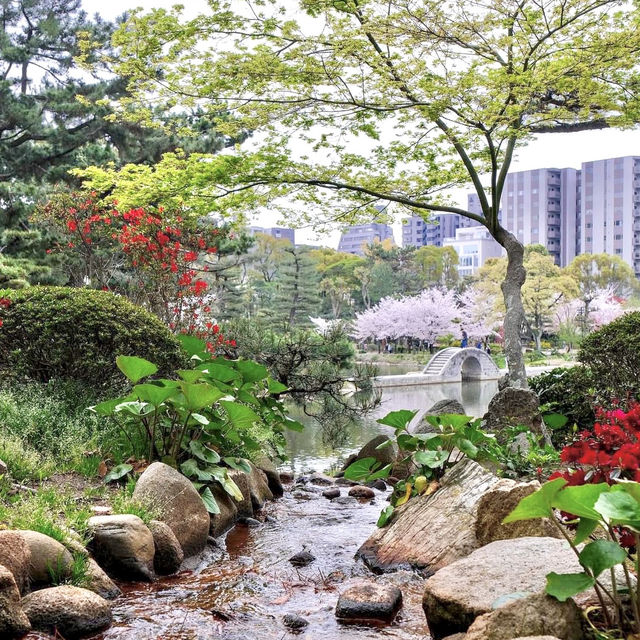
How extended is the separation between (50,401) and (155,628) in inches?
116

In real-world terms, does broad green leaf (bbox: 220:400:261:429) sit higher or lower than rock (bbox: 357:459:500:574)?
higher

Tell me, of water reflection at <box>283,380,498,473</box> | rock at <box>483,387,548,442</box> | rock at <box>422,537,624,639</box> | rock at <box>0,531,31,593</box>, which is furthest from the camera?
water reflection at <box>283,380,498,473</box>

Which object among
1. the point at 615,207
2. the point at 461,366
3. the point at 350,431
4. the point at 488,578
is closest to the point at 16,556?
the point at 488,578

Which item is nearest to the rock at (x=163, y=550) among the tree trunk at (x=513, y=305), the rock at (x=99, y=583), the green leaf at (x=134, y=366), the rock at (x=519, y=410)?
the rock at (x=99, y=583)

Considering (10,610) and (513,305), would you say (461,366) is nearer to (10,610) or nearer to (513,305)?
(513,305)

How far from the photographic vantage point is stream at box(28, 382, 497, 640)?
3170 mm

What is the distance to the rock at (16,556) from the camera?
9.48 ft

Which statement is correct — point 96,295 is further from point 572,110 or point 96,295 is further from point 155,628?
point 572,110

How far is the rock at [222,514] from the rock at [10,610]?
6.54 feet

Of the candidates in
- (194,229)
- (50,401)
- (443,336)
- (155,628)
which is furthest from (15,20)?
(443,336)

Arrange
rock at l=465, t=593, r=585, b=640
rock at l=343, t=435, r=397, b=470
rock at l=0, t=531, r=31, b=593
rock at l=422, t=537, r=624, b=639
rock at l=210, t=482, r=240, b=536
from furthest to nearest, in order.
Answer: rock at l=343, t=435, r=397, b=470 < rock at l=210, t=482, r=240, b=536 < rock at l=0, t=531, r=31, b=593 < rock at l=422, t=537, r=624, b=639 < rock at l=465, t=593, r=585, b=640

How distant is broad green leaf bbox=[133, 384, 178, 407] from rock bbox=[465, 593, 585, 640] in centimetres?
266

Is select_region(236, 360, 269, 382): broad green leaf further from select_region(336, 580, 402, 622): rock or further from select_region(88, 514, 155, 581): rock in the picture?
select_region(336, 580, 402, 622): rock

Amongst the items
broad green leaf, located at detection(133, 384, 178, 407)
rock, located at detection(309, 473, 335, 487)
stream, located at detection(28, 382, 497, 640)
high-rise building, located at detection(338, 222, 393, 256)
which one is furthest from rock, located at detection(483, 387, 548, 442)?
high-rise building, located at detection(338, 222, 393, 256)
